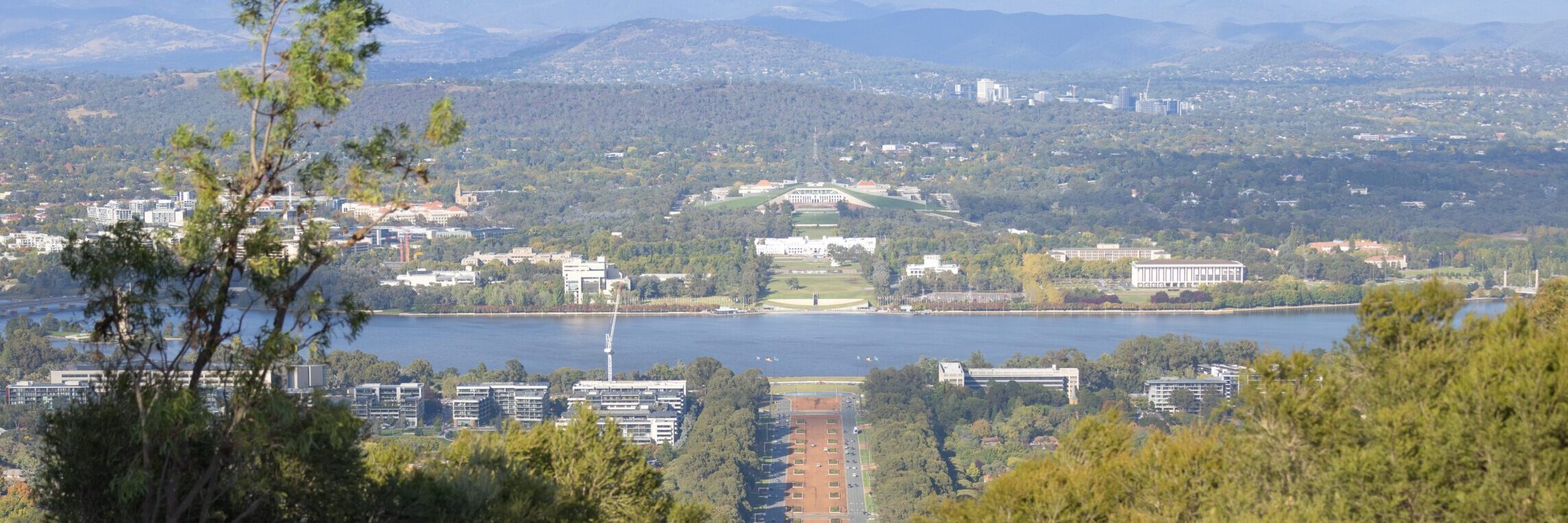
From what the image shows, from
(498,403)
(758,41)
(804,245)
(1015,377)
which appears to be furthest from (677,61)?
(498,403)

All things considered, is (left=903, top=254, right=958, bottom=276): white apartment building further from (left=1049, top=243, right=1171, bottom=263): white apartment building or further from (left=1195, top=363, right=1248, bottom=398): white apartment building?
(left=1195, top=363, right=1248, bottom=398): white apartment building

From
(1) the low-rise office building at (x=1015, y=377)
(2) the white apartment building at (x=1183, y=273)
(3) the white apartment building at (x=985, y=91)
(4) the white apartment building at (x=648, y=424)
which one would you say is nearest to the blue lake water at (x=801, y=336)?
(1) the low-rise office building at (x=1015, y=377)

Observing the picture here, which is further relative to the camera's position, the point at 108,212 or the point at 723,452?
the point at 108,212

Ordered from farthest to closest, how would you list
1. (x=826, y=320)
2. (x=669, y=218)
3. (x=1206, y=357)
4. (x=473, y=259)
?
(x=669, y=218), (x=473, y=259), (x=826, y=320), (x=1206, y=357)

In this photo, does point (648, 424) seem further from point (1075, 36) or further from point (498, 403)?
point (1075, 36)

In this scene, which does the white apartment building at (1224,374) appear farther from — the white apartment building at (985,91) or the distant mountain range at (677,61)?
the distant mountain range at (677,61)

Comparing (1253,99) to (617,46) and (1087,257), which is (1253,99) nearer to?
(617,46)

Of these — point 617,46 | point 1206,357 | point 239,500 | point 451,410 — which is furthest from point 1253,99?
point 239,500
